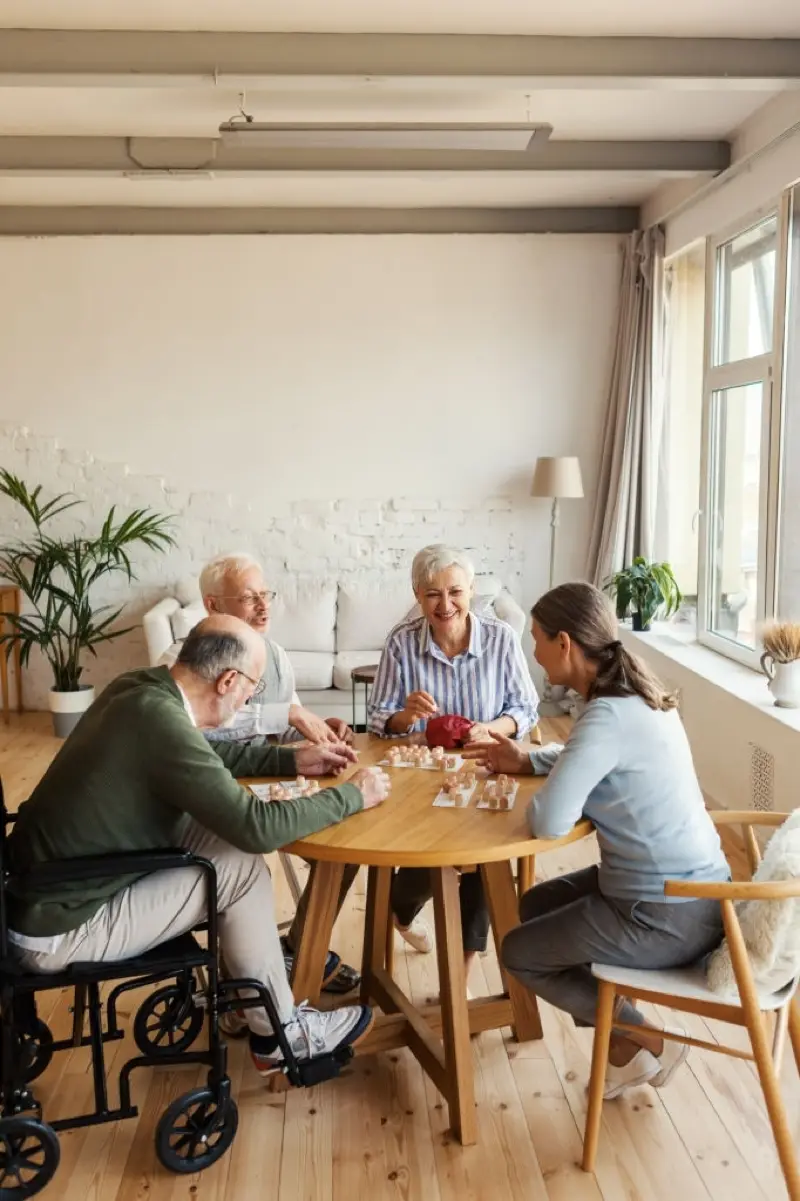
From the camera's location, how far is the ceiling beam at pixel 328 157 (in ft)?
17.2

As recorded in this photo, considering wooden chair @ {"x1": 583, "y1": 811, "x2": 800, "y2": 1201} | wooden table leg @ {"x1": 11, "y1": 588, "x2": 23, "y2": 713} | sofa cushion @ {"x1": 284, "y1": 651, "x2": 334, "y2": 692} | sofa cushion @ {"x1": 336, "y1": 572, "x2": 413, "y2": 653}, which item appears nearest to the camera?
wooden chair @ {"x1": 583, "y1": 811, "x2": 800, "y2": 1201}

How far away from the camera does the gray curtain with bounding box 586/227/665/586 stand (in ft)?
21.2

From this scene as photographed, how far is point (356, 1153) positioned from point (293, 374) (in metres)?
5.35

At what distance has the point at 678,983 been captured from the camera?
7.45 feet

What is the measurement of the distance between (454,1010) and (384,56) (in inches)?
132

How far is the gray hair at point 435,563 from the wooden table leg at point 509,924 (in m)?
0.88

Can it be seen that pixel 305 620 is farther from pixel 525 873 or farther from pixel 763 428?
pixel 525 873

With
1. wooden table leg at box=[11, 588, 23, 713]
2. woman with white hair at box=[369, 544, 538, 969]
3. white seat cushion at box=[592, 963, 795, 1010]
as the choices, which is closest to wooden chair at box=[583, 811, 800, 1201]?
white seat cushion at box=[592, 963, 795, 1010]

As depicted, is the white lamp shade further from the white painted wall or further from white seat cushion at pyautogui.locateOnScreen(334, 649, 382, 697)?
white seat cushion at pyautogui.locateOnScreen(334, 649, 382, 697)

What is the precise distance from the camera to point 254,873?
8.00 ft

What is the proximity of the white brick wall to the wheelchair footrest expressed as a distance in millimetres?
4764

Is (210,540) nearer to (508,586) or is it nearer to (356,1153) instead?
(508,586)

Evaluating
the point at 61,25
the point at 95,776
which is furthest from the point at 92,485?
the point at 95,776

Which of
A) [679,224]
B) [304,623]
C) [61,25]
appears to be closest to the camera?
[61,25]
